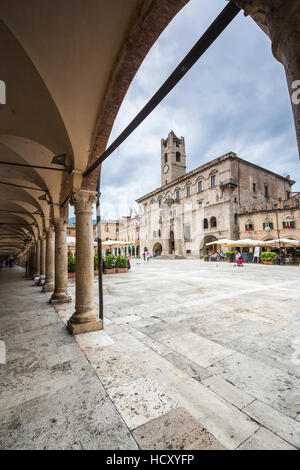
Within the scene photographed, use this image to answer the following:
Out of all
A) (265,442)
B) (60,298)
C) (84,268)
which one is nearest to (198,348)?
(265,442)

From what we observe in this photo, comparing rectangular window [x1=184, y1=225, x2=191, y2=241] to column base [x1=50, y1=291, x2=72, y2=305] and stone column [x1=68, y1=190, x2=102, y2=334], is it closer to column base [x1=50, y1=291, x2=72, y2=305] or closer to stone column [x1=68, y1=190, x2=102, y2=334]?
column base [x1=50, y1=291, x2=72, y2=305]

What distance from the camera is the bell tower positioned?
37750mm

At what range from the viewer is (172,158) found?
124ft

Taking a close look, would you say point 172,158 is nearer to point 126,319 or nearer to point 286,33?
point 126,319

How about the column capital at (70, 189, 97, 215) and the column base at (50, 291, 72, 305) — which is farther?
the column base at (50, 291, 72, 305)

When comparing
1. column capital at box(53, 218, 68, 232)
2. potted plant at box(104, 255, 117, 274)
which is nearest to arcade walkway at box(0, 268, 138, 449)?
column capital at box(53, 218, 68, 232)

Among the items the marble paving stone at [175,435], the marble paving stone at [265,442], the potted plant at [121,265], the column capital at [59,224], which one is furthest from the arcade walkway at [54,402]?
the potted plant at [121,265]

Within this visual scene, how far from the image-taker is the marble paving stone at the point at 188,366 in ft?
7.34

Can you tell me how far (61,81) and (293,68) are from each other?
139 inches

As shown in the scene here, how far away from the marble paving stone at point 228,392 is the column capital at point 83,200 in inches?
133

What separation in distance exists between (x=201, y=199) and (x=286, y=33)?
28214 millimetres

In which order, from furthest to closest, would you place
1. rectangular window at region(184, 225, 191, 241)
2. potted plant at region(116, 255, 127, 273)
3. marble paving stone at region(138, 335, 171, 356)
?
rectangular window at region(184, 225, 191, 241) < potted plant at region(116, 255, 127, 273) < marble paving stone at region(138, 335, 171, 356)

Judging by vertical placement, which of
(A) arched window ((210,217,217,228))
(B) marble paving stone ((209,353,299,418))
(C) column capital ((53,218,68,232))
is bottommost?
(B) marble paving stone ((209,353,299,418))

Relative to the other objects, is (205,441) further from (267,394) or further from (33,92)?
(33,92)
